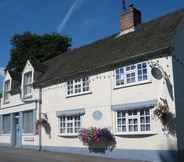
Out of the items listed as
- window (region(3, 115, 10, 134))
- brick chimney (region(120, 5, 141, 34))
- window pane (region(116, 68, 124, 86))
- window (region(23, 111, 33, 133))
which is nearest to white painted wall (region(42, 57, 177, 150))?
window pane (region(116, 68, 124, 86))

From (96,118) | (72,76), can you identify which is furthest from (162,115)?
(72,76)

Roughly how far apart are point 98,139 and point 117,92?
2.83 metres

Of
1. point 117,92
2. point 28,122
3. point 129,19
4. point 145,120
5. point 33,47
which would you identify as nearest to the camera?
point 145,120

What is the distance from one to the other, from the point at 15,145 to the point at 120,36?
→ 12.3 meters

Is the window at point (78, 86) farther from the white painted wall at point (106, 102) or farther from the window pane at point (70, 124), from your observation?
the window pane at point (70, 124)

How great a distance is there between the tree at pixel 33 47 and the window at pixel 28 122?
15307 millimetres

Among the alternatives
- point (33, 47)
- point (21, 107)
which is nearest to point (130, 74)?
point (21, 107)

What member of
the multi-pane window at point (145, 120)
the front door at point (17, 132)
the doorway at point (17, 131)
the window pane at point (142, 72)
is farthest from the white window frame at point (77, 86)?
the front door at point (17, 132)

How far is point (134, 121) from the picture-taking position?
51.7 feet

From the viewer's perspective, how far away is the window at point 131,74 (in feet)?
51.6

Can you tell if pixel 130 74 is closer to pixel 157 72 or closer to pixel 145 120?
pixel 157 72

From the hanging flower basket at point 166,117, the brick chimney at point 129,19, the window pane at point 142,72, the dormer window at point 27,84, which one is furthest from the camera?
the dormer window at point 27,84

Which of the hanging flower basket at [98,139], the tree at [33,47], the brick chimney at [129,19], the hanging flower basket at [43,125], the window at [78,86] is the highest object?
the tree at [33,47]

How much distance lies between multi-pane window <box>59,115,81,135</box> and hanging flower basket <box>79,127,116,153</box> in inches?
41.4
